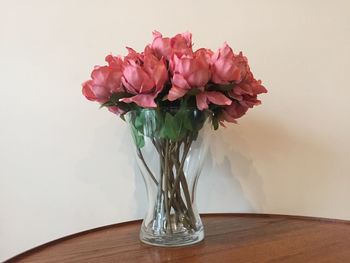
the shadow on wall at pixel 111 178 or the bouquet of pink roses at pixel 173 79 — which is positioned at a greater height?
the bouquet of pink roses at pixel 173 79

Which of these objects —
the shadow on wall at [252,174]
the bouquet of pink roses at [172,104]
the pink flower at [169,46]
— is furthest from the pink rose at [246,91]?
the shadow on wall at [252,174]

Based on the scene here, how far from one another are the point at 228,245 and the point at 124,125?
395mm

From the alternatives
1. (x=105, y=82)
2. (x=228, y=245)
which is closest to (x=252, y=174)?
(x=228, y=245)

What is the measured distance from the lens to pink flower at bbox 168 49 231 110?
0.68 meters

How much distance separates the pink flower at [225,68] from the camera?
0.69 metres

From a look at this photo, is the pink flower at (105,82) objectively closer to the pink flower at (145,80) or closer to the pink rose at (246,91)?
the pink flower at (145,80)

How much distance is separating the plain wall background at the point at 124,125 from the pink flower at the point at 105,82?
0.28 meters

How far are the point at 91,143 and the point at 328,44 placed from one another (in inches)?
26.8

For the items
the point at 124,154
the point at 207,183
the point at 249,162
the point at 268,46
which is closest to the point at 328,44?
the point at 268,46

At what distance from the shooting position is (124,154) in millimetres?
1014

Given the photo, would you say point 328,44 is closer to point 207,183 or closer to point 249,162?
point 249,162

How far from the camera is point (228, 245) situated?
792mm

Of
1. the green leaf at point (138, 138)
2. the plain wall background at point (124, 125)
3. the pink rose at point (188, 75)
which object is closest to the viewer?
the pink rose at point (188, 75)

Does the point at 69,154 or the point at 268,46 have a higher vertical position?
A: the point at 268,46
